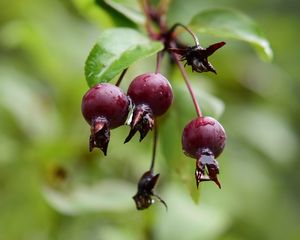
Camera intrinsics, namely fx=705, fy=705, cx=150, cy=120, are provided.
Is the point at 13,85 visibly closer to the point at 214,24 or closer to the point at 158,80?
the point at 214,24

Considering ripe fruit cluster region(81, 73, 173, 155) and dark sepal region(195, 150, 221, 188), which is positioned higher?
ripe fruit cluster region(81, 73, 173, 155)

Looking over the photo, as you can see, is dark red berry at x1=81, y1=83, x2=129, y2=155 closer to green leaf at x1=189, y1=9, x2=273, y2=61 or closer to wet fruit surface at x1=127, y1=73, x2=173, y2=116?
wet fruit surface at x1=127, y1=73, x2=173, y2=116

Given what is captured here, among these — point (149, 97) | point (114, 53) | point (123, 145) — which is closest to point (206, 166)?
point (149, 97)

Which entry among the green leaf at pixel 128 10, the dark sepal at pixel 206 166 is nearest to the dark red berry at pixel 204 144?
the dark sepal at pixel 206 166

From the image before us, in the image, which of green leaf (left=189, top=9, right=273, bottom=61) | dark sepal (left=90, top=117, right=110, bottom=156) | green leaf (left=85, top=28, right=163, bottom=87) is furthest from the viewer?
green leaf (left=189, top=9, right=273, bottom=61)

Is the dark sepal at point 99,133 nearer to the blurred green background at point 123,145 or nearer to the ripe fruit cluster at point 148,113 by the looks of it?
the ripe fruit cluster at point 148,113

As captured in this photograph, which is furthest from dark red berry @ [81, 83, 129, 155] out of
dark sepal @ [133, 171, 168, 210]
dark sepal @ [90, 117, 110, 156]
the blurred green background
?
the blurred green background
